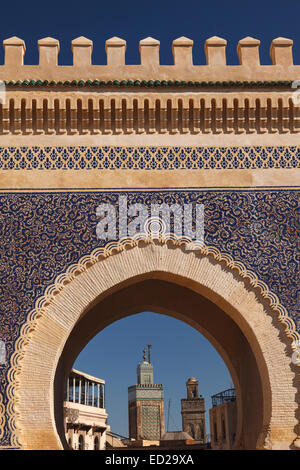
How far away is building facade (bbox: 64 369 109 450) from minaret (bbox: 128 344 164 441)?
0.90 m

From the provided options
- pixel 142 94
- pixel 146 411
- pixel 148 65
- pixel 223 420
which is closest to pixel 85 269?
pixel 142 94

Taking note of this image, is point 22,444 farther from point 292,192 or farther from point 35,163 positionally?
point 292,192

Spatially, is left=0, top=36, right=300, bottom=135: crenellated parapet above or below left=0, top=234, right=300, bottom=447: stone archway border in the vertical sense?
above

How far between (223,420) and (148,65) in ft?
17.5

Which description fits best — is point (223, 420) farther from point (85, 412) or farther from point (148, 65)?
point (85, 412)

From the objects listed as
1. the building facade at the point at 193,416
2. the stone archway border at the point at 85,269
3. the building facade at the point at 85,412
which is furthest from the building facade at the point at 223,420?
the building facade at the point at 193,416

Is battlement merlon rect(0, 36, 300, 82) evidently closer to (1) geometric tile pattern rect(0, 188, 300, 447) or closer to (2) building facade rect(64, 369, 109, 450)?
(1) geometric tile pattern rect(0, 188, 300, 447)

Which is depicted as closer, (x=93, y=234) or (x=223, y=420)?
(x=93, y=234)

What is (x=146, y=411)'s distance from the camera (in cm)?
1662

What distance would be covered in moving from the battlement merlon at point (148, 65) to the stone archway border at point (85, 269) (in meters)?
1.27

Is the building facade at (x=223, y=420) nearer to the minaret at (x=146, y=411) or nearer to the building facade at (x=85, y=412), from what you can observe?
the building facade at (x=85, y=412)

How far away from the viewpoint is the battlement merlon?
4910mm

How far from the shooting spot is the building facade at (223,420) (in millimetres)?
7671

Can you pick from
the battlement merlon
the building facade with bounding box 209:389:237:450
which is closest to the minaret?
the building facade with bounding box 209:389:237:450
